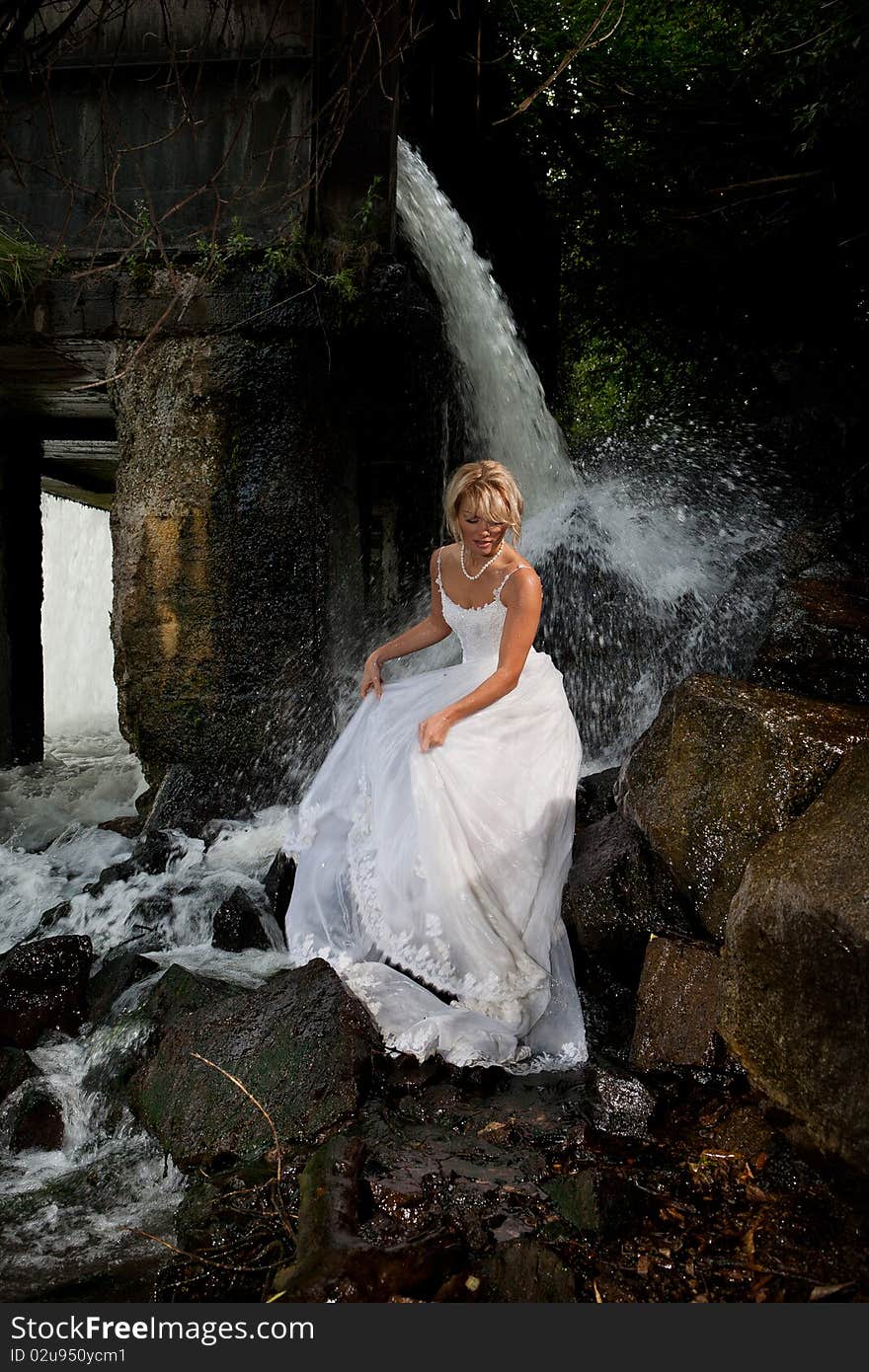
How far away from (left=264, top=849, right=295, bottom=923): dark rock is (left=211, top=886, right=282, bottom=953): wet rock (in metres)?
0.13

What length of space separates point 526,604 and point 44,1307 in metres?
3.09

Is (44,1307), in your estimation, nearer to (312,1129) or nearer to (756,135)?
(312,1129)

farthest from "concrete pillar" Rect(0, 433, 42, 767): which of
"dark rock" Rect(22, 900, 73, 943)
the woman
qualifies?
the woman

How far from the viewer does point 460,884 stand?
3.95 m

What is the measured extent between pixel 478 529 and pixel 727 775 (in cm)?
157

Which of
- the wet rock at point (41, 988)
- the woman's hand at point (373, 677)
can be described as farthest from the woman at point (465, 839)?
the wet rock at point (41, 988)

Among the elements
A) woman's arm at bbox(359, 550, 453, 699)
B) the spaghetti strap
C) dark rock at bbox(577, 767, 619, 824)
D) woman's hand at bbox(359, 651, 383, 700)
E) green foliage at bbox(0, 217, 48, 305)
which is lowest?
dark rock at bbox(577, 767, 619, 824)

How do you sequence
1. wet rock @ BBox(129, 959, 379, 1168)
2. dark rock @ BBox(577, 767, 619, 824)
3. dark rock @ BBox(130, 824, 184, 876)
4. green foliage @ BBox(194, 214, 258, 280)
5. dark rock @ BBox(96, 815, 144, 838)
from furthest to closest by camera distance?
1. dark rock @ BBox(96, 815, 144, 838)
2. green foliage @ BBox(194, 214, 258, 280)
3. dark rock @ BBox(130, 824, 184, 876)
4. dark rock @ BBox(577, 767, 619, 824)
5. wet rock @ BBox(129, 959, 379, 1168)

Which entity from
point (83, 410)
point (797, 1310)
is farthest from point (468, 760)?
point (83, 410)

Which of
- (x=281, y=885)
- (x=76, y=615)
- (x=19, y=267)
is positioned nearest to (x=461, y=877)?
(x=281, y=885)

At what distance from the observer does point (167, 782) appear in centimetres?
679

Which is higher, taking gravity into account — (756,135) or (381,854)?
(756,135)

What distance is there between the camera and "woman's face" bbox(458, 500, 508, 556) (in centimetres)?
431

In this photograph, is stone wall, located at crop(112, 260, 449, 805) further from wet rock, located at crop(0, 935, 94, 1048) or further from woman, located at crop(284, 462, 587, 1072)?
wet rock, located at crop(0, 935, 94, 1048)
